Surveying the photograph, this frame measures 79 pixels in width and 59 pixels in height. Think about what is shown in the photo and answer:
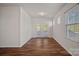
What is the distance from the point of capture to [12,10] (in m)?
5.78

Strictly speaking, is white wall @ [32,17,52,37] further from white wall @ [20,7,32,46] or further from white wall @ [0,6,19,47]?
white wall @ [0,6,19,47]

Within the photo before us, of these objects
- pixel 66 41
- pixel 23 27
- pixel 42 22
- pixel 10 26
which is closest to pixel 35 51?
pixel 66 41

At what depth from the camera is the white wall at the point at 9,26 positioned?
228 inches

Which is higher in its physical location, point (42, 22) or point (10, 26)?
point (42, 22)

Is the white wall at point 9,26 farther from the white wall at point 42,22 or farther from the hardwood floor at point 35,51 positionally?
the white wall at point 42,22

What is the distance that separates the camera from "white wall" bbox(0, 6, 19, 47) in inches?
228

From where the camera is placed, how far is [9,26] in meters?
5.82

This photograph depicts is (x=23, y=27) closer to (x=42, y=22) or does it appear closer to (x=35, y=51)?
(x=35, y=51)

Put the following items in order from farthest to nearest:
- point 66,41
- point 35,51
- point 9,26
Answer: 1. point 9,26
2. point 66,41
3. point 35,51

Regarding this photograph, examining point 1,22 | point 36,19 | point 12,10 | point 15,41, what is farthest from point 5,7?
point 36,19

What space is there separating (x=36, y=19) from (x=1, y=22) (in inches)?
263

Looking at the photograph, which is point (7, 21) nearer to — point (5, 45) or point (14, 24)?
point (14, 24)

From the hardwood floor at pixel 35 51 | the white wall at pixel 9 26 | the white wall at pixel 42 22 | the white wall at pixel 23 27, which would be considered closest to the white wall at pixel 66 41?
the hardwood floor at pixel 35 51

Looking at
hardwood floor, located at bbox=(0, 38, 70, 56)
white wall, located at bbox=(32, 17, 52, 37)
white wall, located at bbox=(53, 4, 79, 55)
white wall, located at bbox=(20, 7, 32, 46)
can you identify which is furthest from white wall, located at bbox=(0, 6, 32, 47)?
white wall, located at bbox=(32, 17, 52, 37)
